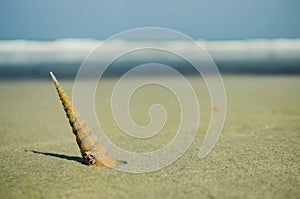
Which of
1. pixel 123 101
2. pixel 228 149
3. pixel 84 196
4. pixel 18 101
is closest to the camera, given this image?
pixel 84 196

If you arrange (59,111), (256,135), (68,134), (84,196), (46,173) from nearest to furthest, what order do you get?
(84,196) → (46,173) → (256,135) → (68,134) → (59,111)

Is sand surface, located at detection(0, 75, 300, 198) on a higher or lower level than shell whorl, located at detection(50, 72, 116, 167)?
lower

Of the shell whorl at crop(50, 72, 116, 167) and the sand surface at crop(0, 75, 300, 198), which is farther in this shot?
the shell whorl at crop(50, 72, 116, 167)

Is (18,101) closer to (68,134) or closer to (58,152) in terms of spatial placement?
(68,134)

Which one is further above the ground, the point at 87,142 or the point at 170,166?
the point at 87,142

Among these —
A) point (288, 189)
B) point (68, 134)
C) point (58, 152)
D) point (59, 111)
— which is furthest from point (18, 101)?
point (288, 189)

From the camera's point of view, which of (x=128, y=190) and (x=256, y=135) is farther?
(x=256, y=135)

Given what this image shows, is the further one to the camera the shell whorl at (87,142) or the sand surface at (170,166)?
the shell whorl at (87,142)

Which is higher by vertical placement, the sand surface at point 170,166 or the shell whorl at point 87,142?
the shell whorl at point 87,142
